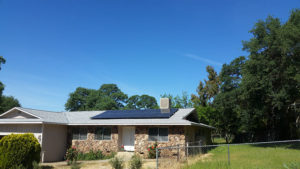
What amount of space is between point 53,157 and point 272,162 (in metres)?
14.3

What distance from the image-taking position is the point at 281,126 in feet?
88.8

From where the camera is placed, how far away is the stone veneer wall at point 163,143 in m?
15.8

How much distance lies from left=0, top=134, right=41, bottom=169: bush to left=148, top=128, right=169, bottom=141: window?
7.71 metres

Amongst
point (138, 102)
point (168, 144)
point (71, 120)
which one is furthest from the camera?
point (138, 102)

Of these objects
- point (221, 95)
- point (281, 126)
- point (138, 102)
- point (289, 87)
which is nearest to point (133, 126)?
point (289, 87)

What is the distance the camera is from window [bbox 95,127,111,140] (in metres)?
17.7

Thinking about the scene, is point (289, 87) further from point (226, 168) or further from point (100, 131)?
point (100, 131)

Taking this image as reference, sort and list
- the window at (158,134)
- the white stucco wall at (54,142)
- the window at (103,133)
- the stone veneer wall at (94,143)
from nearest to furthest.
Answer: the white stucco wall at (54,142)
the window at (158,134)
the stone veneer wall at (94,143)
the window at (103,133)

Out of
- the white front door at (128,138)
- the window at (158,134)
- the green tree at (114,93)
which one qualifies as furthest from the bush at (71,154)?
the green tree at (114,93)

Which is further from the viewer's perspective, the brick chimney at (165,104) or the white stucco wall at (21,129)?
the brick chimney at (165,104)

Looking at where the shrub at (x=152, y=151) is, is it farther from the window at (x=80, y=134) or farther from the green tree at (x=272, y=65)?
the green tree at (x=272, y=65)

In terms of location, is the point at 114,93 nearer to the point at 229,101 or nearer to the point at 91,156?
the point at 229,101

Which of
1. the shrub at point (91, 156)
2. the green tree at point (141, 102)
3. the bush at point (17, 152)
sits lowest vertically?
the shrub at point (91, 156)

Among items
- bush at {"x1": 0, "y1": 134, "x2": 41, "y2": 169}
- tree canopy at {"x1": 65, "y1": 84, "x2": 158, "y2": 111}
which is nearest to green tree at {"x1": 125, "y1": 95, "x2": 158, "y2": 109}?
tree canopy at {"x1": 65, "y1": 84, "x2": 158, "y2": 111}
